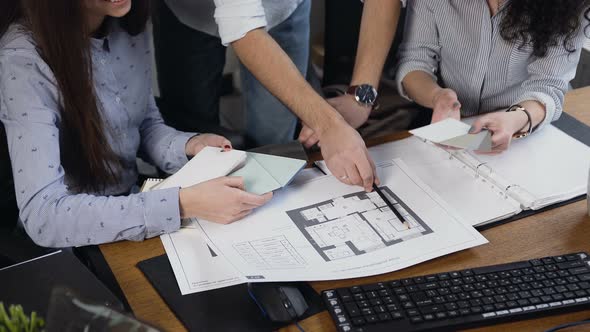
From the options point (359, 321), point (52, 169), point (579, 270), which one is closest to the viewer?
point (359, 321)

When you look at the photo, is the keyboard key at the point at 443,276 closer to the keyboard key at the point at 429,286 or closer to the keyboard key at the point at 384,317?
the keyboard key at the point at 429,286

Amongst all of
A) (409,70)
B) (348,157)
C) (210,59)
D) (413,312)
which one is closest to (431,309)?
(413,312)

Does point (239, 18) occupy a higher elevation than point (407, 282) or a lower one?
higher

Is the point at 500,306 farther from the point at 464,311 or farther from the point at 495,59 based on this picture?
the point at 495,59

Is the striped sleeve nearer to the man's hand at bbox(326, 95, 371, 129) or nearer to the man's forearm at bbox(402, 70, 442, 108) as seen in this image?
the man's forearm at bbox(402, 70, 442, 108)

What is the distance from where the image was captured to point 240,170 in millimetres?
1225

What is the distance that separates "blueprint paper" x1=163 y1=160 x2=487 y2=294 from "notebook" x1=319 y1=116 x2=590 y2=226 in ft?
0.19

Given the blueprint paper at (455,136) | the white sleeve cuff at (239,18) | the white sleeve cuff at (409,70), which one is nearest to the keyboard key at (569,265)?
the blueprint paper at (455,136)

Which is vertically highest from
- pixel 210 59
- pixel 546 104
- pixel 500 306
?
pixel 546 104

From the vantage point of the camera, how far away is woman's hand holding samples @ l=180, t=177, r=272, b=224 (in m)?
1.11

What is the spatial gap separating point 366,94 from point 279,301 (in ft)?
2.33

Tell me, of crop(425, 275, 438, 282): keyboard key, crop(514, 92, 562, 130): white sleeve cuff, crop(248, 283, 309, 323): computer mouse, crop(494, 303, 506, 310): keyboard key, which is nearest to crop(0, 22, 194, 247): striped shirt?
crop(248, 283, 309, 323): computer mouse

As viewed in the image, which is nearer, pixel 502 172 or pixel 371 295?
pixel 371 295

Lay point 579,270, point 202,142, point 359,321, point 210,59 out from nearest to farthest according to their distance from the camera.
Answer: point 359,321 < point 579,270 < point 202,142 < point 210,59
